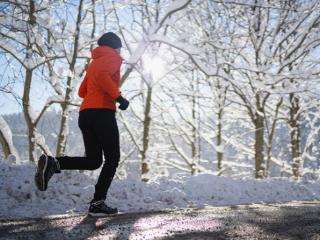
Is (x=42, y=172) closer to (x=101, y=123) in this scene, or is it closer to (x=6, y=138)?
(x=101, y=123)

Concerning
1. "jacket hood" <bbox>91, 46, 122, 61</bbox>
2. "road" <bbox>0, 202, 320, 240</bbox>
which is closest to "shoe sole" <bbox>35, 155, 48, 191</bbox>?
"road" <bbox>0, 202, 320, 240</bbox>

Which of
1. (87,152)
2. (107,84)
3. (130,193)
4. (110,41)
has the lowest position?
(130,193)

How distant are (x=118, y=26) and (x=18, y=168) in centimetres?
1168

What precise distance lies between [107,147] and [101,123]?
27cm

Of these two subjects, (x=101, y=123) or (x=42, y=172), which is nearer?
(x=42, y=172)

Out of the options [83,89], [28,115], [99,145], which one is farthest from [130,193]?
[28,115]

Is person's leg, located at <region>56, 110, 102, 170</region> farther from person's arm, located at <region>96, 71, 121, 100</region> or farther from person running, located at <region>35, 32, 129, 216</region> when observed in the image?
person's arm, located at <region>96, 71, 121, 100</region>

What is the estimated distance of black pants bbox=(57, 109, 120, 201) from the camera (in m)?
5.05

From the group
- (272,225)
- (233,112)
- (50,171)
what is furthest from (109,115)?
(233,112)

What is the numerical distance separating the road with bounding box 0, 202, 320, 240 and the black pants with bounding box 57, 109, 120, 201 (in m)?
0.64

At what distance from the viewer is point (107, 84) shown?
16.5 feet

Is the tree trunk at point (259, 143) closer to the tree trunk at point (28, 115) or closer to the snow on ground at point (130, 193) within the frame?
the snow on ground at point (130, 193)

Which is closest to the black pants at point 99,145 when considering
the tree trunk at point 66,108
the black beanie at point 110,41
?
the black beanie at point 110,41

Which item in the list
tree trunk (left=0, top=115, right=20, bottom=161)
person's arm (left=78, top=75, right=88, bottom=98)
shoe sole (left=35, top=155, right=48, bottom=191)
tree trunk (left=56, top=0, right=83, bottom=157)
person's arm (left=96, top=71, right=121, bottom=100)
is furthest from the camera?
tree trunk (left=56, top=0, right=83, bottom=157)
